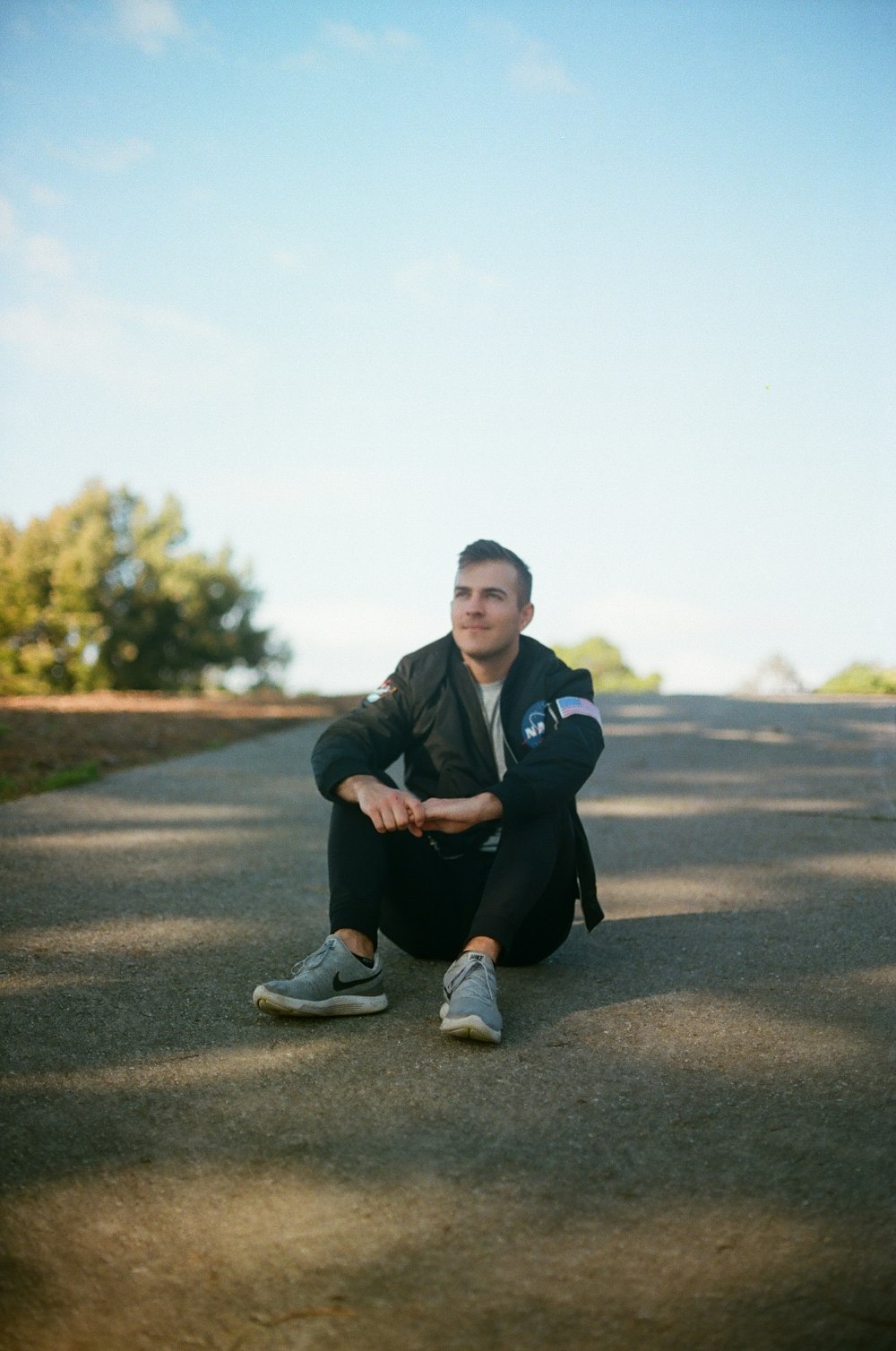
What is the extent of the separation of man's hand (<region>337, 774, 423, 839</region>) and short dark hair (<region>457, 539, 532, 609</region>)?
2.41ft

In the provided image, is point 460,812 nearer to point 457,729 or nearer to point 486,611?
point 457,729

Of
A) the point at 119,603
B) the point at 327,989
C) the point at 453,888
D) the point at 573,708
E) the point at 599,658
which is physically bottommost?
the point at 327,989

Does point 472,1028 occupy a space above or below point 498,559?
below

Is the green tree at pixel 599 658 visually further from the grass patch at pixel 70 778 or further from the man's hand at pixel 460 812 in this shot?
the man's hand at pixel 460 812

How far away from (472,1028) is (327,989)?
0.41m

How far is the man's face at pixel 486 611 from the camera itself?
10.8ft

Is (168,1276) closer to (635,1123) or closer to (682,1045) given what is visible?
(635,1123)

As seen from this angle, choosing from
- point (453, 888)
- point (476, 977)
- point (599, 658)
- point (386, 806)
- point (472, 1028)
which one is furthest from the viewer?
point (599, 658)

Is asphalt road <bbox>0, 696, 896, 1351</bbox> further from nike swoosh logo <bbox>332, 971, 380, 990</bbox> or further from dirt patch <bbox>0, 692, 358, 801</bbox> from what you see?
dirt patch <bbox>0, 692, 358, 801</bbox>

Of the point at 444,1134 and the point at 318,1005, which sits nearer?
the point at 444,1134

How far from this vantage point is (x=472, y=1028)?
2689mm

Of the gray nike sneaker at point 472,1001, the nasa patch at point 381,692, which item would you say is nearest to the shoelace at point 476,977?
the gray nike sneaker at point 472,1001

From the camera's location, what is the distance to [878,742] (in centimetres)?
830

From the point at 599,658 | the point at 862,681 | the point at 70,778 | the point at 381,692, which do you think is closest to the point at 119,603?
the point at 599,658
